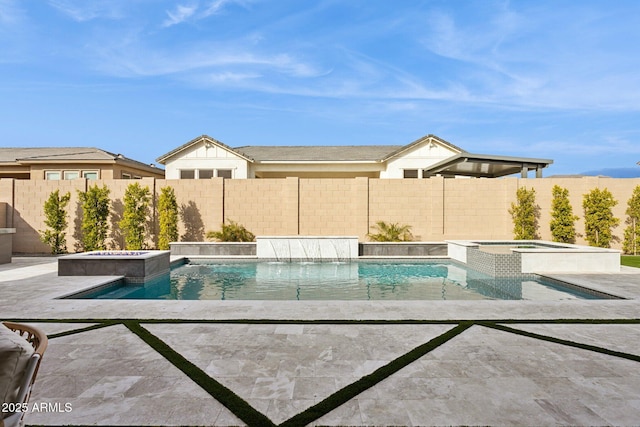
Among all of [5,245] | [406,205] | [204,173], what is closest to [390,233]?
[406,205]

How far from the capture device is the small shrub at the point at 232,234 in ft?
50.2

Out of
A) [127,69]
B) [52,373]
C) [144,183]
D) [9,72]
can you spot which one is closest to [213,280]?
[52,373]

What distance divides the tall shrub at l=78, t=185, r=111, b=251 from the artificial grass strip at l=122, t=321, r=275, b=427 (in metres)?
12.5

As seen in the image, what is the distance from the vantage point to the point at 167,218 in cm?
1521

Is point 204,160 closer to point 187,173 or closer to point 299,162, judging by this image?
point 187,173

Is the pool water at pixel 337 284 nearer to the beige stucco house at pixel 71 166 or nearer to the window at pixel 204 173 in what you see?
the window at pixel 204 173

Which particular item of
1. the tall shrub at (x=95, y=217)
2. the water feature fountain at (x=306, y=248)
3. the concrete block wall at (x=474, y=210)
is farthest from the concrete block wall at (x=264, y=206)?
the concrete block wall at (x=474, y=210)

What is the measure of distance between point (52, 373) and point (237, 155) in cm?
1940

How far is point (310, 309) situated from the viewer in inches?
245

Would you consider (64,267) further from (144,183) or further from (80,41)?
(80,41)

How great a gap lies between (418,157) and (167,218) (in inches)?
580

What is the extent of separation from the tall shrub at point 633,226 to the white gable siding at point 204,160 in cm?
1882

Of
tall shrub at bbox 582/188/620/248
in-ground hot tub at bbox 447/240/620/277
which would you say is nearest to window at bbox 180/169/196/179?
in-ground hot tub at bbox 447/240/620/277

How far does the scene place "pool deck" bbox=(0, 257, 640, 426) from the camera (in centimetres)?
301
